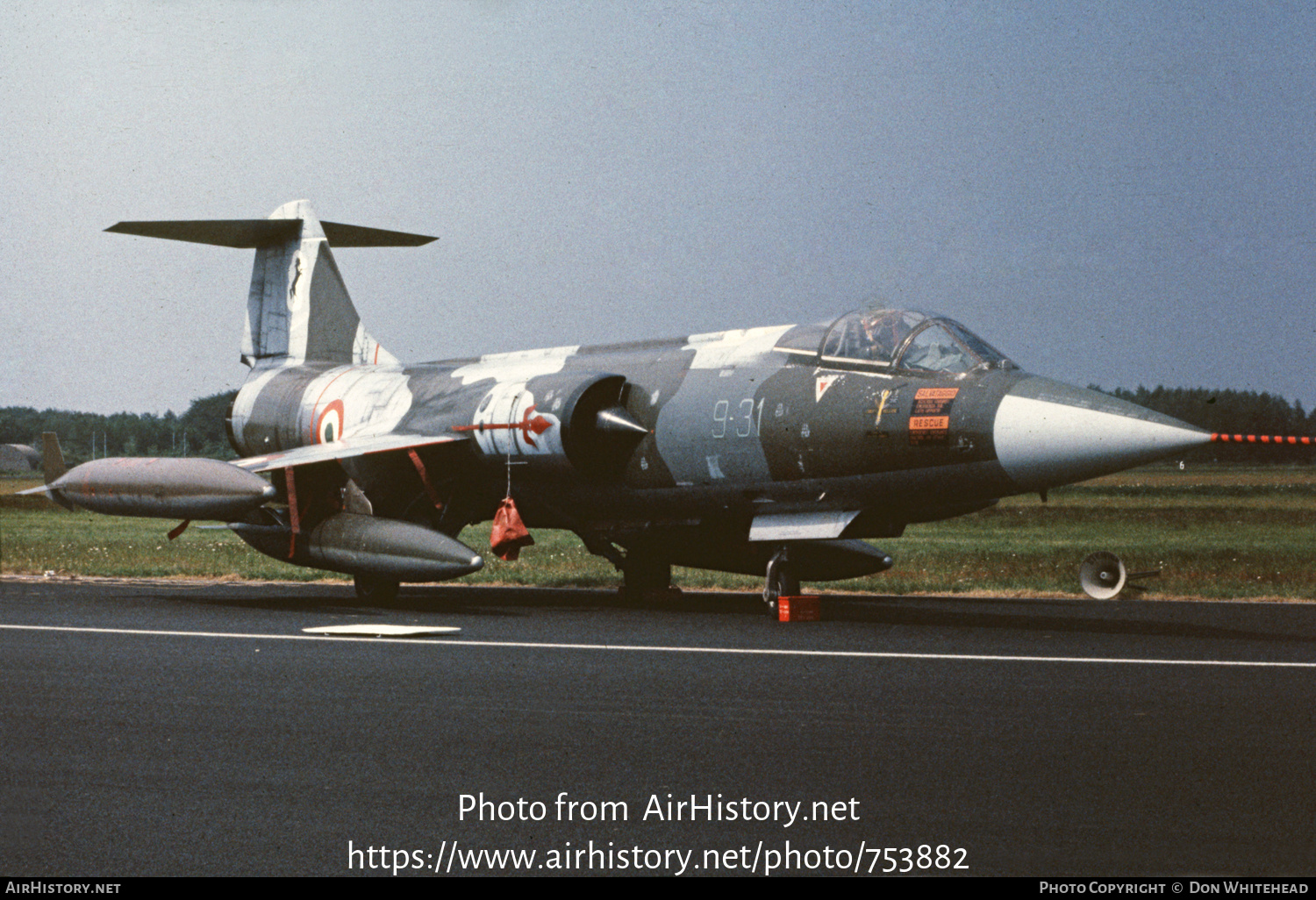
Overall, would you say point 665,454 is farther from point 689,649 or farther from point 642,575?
point 689,649

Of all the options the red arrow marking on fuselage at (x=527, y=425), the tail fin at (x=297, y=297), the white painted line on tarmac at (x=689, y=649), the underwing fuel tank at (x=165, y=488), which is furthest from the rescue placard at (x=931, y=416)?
the tail fin at (x=297, y=297)

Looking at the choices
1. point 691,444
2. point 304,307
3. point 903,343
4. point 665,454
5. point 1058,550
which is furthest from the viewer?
point 1058,550

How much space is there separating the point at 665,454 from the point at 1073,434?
4.97 m

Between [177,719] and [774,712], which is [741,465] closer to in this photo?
[774,712]

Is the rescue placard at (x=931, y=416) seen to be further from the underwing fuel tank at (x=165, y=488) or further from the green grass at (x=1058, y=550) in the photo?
the underwing fuel tank at (x=165, y=488)

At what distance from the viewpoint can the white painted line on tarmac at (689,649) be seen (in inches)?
417

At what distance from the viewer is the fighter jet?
13156mm

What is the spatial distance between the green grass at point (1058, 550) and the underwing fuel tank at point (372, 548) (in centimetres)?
504

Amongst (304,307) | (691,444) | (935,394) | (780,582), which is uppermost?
(304,307)

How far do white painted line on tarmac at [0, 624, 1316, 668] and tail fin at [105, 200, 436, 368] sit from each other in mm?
9323

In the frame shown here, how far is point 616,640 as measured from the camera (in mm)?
12391

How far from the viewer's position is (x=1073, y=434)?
12.3 m

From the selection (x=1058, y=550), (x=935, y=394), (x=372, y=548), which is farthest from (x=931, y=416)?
(x=1058, y=550)
